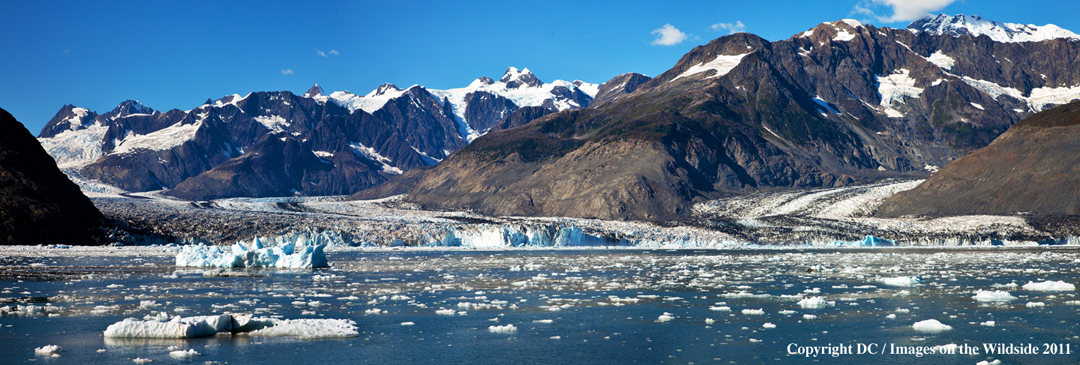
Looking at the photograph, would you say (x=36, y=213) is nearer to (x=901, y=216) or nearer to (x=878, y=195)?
(x=901, y=216)

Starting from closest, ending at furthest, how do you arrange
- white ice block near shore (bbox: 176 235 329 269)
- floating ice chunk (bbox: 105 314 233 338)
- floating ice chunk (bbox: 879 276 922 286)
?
floating ice chunk (bbox: 105 314 233 338) → floating ice chunk (bbox: 879 276 922 286) → white ice block near shore (bbox: 176 235 329 269)

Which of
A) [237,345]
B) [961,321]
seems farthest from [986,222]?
[237,345]

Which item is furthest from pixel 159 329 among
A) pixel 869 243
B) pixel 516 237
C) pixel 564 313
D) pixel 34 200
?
A: pixel 869 243

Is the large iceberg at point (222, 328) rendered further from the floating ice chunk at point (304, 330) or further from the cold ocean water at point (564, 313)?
the cold ocean water at point (564, 313)

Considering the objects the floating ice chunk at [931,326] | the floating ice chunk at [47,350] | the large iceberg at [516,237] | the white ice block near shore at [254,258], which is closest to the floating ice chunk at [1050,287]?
the floating ice chunk at [931,326]

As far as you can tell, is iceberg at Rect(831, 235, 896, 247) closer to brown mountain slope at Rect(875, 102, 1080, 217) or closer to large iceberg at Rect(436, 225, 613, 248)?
brown mountain slope at Rect(875, 102, 1080, 217)

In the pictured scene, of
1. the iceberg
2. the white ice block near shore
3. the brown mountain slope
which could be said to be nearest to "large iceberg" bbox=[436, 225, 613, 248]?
the iceberg

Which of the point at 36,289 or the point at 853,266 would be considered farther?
the point at 853,266
